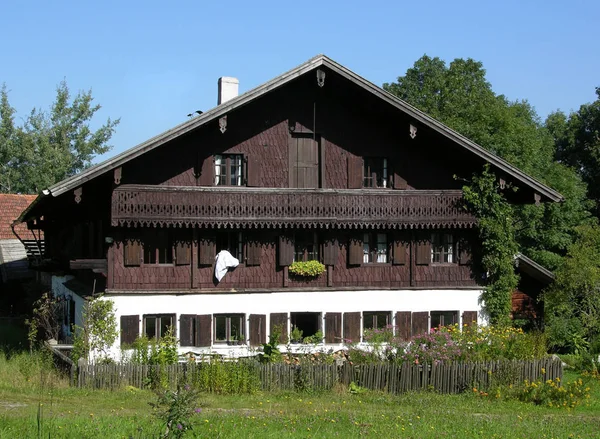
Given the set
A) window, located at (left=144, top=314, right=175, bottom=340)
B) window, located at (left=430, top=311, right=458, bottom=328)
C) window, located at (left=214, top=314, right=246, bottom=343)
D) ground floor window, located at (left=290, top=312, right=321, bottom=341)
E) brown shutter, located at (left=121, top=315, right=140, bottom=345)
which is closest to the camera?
brown shutter, located at (left=121, top=315, right=140, bottom=345)

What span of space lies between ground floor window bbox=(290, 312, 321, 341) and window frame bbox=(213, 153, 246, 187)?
447 cm

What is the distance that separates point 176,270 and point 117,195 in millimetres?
2925

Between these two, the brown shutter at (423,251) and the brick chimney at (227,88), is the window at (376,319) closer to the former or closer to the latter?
the brown shutter at (423,251)

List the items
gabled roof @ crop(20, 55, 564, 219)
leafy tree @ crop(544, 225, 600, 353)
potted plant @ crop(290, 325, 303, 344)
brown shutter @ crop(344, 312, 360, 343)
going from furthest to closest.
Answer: leafy tree @ crop(544, 225, 600, 353), brown shutter @ crop(344, 312, 360, 343), potted plant @ crop(290, 325, 303, 344), gabled roof @ crop(20, 55, 564, 219)

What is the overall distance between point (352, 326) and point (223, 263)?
451cm

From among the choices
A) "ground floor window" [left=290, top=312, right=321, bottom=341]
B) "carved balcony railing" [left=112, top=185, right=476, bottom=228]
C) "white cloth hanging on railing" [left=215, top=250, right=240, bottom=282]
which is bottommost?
"ground floor window" [left=290, top=312, right=321, bottom=341]

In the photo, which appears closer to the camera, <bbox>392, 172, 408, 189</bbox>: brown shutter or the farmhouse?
the farmhouse

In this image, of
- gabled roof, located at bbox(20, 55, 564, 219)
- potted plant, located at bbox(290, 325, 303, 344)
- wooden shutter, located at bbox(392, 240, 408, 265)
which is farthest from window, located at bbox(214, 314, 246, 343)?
gabled roof, located at bbox(20, 55, 564, 219)

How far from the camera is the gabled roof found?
2330cm

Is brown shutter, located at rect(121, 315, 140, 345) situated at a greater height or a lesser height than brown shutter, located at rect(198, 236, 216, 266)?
lesser

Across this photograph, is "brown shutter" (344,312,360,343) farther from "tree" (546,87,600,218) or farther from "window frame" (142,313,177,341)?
"tree" (546,87,600,218)

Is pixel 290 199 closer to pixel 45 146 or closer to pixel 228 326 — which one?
pixel 228 326

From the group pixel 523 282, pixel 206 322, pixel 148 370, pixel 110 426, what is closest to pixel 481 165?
pixel 523 282

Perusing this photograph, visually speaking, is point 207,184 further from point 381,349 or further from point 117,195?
point 381,349
